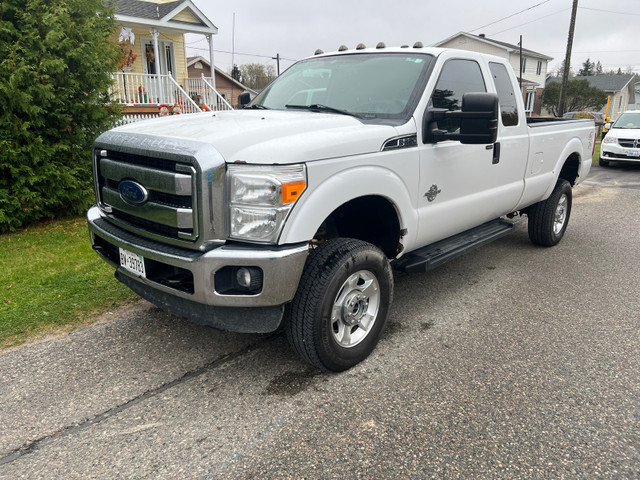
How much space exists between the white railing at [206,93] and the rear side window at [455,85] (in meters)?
15.2

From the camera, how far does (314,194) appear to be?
2.82 metres

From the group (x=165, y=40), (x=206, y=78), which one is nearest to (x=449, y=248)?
(x=206, y=78)

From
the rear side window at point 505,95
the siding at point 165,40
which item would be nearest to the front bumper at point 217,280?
the rear side window at point 505,95

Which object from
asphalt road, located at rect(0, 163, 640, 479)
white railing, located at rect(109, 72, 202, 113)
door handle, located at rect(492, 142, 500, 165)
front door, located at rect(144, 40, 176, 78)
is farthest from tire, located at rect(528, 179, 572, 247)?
front door, located at rect(144, 40, 176, 78)

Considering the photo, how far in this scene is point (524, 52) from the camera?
146 feet

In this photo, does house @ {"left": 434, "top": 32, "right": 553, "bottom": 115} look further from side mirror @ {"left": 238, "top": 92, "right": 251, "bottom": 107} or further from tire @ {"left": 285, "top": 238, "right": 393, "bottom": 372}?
tire @ {"left": 285, "top": 238, "right": 393, "bottom": 372}

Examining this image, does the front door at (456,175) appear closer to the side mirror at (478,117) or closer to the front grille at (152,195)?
the side mirror at (478,117)

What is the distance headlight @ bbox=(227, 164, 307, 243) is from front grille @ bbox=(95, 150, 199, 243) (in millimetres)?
216

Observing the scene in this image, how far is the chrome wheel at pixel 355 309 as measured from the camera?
315 cm

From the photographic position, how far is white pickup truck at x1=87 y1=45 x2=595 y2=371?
269 centimetres

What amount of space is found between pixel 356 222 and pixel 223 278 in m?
1.30

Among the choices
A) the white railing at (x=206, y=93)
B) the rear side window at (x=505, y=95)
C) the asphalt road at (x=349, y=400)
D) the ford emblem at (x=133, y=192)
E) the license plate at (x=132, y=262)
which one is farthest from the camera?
the white railing at (x=206, y=93)

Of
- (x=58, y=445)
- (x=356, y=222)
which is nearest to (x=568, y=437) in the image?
(x=356, y=222)

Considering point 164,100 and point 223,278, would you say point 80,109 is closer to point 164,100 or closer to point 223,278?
point 223,278
